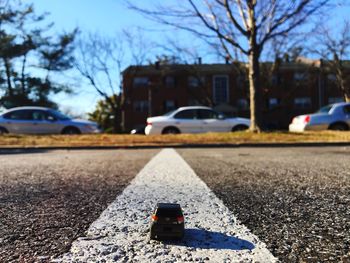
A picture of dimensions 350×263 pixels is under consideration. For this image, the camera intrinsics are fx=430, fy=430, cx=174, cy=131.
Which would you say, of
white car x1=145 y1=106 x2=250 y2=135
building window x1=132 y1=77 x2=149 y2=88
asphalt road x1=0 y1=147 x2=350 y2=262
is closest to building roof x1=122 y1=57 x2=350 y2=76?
building window x1=132 y1=77 x2=149 y2=88

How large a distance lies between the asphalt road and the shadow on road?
147 mm

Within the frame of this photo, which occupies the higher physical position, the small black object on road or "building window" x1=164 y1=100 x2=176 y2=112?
"building window" x1=164 y1=100 x2=176 y2=112

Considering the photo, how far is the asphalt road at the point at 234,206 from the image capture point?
7.32 feet

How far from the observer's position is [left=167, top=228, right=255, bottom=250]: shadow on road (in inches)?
86.9

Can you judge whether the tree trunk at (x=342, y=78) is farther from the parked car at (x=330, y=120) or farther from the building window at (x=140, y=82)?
the parked car at (x=330, y=120)

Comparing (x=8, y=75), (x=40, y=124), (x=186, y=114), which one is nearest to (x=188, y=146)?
(x=186, y=114)

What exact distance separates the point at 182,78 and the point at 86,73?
1091cm

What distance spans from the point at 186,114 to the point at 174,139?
176 inches

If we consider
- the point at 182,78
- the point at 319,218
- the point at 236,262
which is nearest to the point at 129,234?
the point at 236,262

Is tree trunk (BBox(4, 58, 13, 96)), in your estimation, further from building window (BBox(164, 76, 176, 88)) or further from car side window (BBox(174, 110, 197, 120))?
car side window (BBox(174, 110, 197, 120))

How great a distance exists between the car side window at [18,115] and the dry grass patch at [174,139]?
406cm

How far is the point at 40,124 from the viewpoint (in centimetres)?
1761

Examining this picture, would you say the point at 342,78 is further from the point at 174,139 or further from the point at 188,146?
the point at 188,146

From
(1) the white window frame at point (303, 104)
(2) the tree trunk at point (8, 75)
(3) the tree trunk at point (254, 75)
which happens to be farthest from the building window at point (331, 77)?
(3) the tree trunk at point (254, 75)
